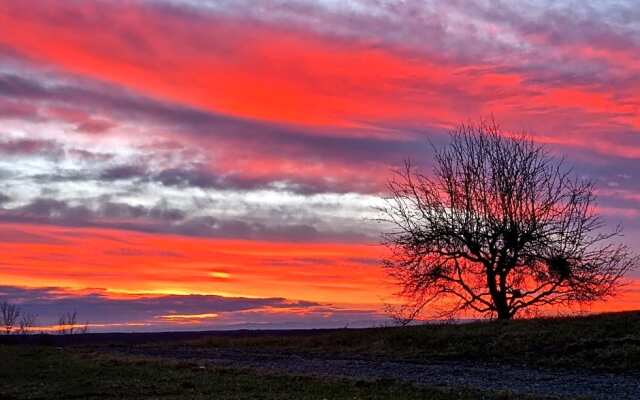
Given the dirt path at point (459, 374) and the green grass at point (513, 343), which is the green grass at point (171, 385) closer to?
the dirt path at point (459, 374)

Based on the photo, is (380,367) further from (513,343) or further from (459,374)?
(513,343)

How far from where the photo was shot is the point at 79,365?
36.7m

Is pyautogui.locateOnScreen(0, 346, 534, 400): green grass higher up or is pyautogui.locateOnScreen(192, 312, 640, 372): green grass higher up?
pyautogui.locateOnScreen(192, 312, 640, 372): green grass

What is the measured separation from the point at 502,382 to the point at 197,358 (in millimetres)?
17846

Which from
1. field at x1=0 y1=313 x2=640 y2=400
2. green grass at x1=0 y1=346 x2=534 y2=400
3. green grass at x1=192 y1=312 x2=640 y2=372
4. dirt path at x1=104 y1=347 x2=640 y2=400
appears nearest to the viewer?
green grass at x1=0 y1=346 x2=534 y2=400

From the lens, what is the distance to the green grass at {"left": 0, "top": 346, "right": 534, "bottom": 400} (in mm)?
23562

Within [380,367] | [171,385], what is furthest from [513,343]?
[171,385]

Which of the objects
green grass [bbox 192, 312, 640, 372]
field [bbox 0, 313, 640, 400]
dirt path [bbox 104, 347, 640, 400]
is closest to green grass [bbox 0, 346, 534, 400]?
field [bbox 0, 313, 640, 400]

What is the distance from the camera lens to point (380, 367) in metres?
31.8

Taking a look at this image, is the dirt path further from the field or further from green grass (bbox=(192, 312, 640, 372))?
green grass (bbox=(192, 312, 640, 372))

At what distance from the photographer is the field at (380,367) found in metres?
24.6

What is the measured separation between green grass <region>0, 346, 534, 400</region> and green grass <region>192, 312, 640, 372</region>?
8.55 m

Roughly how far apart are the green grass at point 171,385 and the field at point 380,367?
0.13 feet

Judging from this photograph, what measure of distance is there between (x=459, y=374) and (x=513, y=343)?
6801mm
